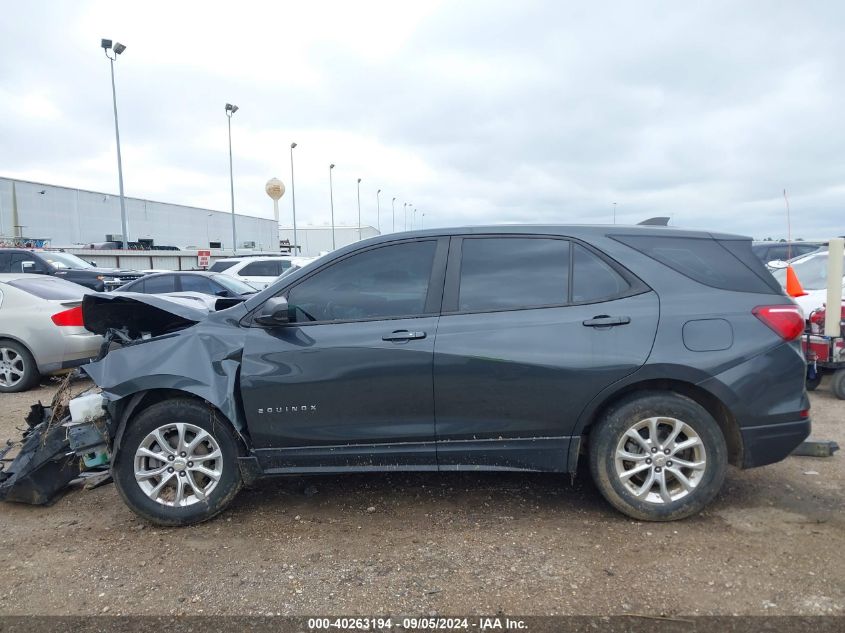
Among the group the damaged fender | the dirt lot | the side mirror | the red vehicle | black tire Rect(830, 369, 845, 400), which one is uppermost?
the side mirror

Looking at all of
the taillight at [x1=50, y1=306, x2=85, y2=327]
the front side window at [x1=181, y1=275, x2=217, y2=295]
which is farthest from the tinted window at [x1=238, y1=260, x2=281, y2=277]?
the taillight at [x1=50, y1=306, x2=85, y2=327]

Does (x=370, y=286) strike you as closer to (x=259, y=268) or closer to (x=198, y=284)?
(x=198, y=284)

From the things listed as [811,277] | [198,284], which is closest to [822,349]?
[811,277]

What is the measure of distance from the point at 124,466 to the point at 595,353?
2.88 m

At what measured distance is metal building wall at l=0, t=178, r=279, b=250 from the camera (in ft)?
144

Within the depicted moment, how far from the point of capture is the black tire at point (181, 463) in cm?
345

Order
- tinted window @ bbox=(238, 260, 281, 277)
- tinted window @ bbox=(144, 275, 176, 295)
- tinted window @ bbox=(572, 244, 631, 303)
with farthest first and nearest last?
tinted window @ bbox=(238, 260, 281, 277) < tinted window @ bbox=(144, 275, 176, 295) < tinted window @ bbox=(572, 244, 631, 303)

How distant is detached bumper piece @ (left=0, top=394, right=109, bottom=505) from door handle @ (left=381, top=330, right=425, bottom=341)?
6.31ft

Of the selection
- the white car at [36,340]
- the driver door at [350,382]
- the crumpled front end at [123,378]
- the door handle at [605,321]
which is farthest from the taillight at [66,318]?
the door handle at [605,321]

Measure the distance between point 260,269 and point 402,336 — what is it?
1343 centimetres

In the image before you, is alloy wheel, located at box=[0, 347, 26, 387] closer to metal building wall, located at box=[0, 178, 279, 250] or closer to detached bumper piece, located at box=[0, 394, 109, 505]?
detached bumper piece, located at box=[0, 394, 109, 505]

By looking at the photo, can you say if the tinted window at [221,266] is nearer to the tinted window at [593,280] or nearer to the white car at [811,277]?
the white car at [811,277]

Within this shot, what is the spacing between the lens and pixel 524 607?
2652mm

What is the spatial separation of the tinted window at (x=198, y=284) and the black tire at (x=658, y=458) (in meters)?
9.32
